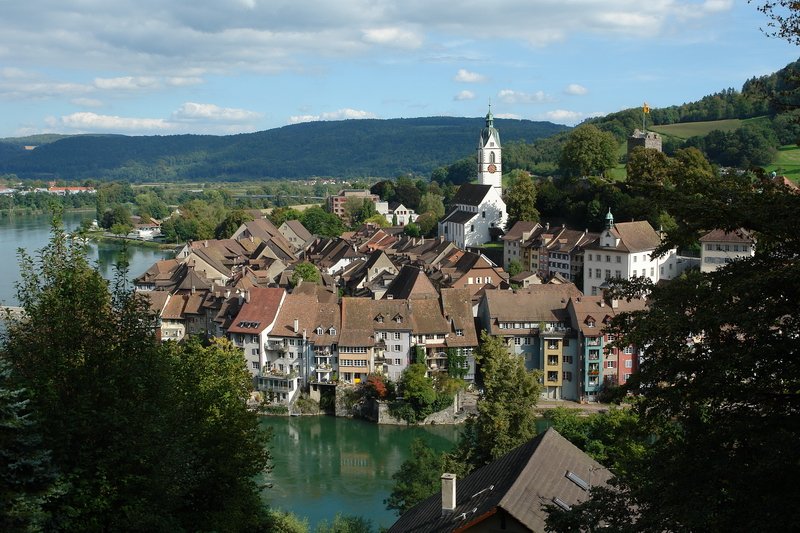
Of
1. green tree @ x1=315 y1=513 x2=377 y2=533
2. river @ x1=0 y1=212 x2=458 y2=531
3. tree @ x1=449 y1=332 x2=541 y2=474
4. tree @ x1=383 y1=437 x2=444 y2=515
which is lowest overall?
river @ x1=0 y1=212 x2=458 y2=531

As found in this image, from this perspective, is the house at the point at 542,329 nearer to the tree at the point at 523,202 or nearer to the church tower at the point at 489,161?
the tree at the point at 523,202

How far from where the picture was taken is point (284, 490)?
2295 cm

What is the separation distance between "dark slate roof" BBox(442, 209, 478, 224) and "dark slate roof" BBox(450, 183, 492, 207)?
61 centimetres

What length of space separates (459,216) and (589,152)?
935cm

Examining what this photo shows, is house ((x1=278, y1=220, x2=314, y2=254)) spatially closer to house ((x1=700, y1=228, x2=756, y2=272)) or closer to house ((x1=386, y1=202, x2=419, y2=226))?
house ((x1=386, y1=202, x2=419, y2=226))

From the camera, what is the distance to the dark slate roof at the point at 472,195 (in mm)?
53944

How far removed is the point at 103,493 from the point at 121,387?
4.35ft

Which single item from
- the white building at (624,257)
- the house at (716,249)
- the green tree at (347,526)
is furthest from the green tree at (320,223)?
the green tree at (347,526)

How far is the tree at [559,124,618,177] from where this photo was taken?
51.1 m

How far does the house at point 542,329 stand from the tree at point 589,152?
19767mm

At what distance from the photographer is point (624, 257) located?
37906 mm

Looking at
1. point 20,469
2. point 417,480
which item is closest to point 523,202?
point 417,480

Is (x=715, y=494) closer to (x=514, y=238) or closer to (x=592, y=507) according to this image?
(x=592, y=507)

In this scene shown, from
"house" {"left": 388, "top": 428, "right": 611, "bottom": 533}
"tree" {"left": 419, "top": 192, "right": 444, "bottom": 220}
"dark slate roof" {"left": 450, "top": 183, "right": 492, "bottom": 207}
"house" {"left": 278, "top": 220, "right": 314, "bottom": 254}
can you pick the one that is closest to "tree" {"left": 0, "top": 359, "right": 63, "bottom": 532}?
"house" {"left": 388, "top": 428, "right": 611, "bottom": 533}
